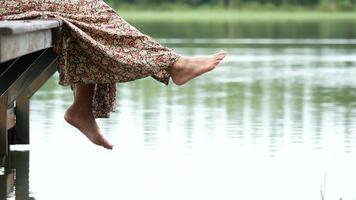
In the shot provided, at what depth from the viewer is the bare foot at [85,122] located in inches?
300

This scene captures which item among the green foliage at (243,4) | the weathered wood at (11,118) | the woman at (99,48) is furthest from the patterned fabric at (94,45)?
the green foliage at (243,4)

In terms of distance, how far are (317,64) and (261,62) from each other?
846mm

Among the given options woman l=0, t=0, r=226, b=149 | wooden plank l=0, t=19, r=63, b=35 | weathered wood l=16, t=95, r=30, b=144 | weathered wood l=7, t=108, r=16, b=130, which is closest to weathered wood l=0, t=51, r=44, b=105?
woman l=0, t=0, r=226, b=149

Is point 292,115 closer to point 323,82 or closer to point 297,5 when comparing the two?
point 323,82

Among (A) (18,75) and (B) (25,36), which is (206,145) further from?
(B) (25,36)

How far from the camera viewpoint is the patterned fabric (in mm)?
6949

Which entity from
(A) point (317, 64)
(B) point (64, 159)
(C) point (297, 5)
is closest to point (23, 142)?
(B) point (64, 159)

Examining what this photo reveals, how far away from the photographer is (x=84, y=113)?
7.65m

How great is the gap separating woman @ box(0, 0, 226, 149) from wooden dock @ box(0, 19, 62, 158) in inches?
5.2

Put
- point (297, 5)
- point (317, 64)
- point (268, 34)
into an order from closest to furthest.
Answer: point (317, 64)
point (268, 34)
point (297, 5)

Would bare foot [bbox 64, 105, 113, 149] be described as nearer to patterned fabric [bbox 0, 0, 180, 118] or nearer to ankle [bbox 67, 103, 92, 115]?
ankle [bbox 67, 103, 92, 115]

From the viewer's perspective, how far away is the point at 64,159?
8750 millimetres

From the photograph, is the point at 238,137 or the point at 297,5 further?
the point at 297,5

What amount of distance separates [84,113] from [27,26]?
6.06 ft
